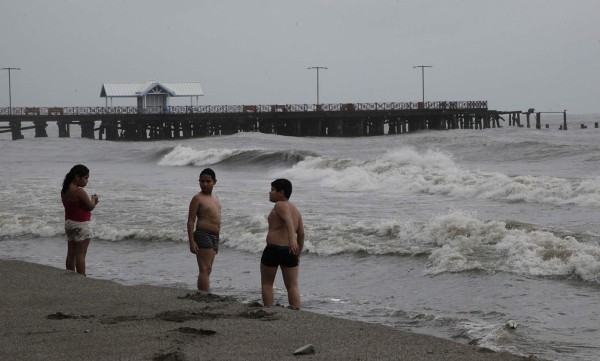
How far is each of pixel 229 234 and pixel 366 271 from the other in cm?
350

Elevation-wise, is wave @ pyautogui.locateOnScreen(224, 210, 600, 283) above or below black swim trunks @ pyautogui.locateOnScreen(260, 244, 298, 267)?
below

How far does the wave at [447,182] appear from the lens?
1823 centimetres

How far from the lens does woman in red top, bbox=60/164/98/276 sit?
30.2 ft

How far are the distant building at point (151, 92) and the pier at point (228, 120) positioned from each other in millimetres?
3168

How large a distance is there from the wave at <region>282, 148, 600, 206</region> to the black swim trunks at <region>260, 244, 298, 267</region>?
418 inches

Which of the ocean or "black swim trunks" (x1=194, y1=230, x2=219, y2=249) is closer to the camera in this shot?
the ocean

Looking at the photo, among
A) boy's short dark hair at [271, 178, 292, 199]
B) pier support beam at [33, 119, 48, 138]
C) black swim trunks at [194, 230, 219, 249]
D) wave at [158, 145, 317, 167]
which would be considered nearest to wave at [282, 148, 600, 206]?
wave at [158, 145, 317, 167]

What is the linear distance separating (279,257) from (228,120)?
63.9 m

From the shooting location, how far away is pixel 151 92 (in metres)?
78.5

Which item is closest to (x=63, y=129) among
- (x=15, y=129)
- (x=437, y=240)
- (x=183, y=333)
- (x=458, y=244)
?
(x=15, y=129)

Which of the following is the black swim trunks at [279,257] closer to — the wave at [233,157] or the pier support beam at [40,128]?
the wave at [233,157]

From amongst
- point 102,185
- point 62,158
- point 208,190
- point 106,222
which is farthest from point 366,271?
point 62,158

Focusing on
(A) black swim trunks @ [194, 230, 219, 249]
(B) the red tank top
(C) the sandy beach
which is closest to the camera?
(C) the sandy beach

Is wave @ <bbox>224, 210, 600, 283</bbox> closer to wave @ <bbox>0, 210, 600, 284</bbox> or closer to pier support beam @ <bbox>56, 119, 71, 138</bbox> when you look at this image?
wave @ <bbox>0, 210, 600, 284</bbox>
